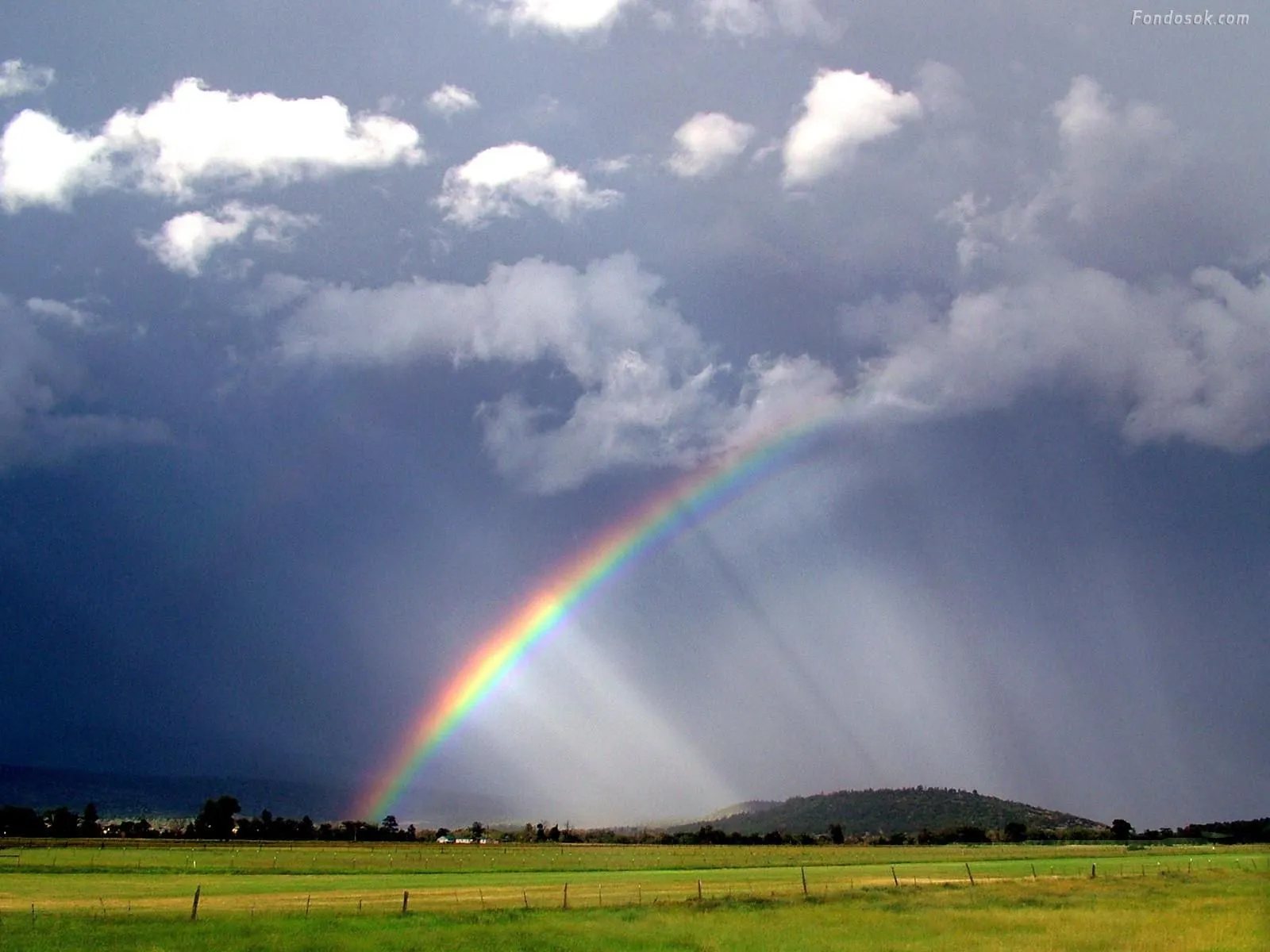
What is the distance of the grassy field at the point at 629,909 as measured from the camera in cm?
3444

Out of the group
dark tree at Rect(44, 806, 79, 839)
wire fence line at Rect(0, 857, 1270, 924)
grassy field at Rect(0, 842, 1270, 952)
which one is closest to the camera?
grassy field at Rect(0, 842, 1270, 952)

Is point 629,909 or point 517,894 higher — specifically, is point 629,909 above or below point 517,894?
below

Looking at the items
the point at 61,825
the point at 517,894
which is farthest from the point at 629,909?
the point at 61,825

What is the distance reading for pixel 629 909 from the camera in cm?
4538

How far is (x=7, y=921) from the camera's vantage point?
128 feet

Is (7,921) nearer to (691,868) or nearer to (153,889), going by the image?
(153,889)

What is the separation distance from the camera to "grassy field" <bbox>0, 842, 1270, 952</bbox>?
113 ft

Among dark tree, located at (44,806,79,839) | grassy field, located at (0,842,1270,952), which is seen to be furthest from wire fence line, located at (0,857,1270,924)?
dark tree, located at (44,806,79,839)

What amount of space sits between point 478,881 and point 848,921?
3908 cm

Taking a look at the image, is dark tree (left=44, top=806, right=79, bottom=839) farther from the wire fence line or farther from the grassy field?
the wire fence line

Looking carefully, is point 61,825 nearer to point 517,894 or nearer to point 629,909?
point 517,894

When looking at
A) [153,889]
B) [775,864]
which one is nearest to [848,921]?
[153,889]

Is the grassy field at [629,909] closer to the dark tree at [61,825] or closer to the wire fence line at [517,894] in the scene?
the wire fence line at [517,894]

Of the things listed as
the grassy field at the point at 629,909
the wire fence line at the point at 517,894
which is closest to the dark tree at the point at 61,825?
the grassy field at the point at 629,909
